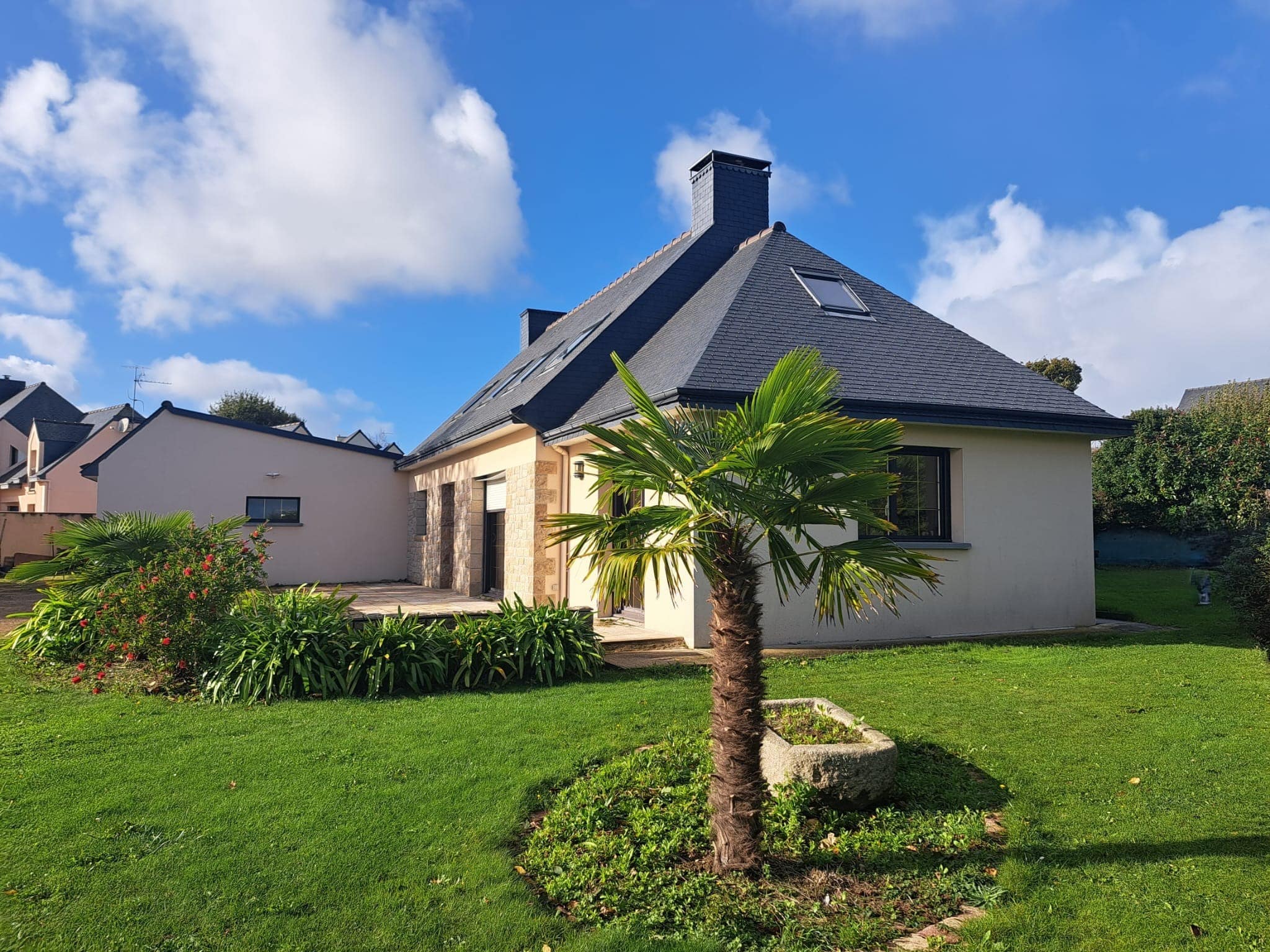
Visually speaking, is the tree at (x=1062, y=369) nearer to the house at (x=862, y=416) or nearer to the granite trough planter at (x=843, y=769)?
the house at (x=862, y=416)

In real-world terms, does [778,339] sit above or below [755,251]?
below

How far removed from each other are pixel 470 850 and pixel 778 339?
8797 mm

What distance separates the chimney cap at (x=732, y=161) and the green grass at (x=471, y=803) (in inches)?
443

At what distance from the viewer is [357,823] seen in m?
4.38

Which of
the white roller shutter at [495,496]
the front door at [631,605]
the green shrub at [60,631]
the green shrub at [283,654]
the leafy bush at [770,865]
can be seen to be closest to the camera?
the leafy bush at [770,865]

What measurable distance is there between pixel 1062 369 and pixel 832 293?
3153 cm

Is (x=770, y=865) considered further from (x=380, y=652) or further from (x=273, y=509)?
(x=273, y=509)

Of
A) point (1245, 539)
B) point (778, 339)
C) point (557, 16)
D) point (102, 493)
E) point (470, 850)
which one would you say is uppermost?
point (557, 16)

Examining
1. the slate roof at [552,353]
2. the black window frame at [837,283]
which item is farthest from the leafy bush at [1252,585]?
the slate roof at [552,353]

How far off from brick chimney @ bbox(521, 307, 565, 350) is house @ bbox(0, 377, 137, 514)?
18887 mm

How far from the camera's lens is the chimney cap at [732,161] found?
51.5ft

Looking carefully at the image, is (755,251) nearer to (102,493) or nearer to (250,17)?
(250,17)

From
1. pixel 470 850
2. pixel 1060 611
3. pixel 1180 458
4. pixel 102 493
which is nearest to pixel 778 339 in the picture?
pixel 1060 611

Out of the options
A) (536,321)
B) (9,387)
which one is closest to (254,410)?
(9,387)
